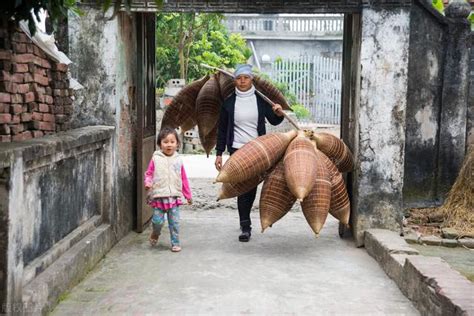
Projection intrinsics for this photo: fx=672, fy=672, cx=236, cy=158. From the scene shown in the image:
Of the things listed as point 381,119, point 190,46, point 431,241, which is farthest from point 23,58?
point 190,46

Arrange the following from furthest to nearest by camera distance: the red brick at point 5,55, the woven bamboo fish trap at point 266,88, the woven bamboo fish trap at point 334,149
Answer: the woven bamboo fish trap at point 266,88 < the woven bamboo fish trap at point 334,149 < the red brick at point 5,55

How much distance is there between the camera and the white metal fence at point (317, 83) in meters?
22.7

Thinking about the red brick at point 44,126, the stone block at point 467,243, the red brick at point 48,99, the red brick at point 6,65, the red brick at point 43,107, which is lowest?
the stone block at point 467,243

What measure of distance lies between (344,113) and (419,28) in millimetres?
1540

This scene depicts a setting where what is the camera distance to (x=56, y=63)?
19.1 feet

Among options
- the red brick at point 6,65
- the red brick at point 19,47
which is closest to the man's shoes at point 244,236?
the red brick at point 19,47

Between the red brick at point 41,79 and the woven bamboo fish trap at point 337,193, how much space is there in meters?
2.48

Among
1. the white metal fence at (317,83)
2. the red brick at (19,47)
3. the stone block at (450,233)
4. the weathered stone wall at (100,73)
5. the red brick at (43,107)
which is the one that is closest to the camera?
the red brick at (19,47)

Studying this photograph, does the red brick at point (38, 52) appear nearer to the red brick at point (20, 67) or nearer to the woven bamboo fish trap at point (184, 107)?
the red brick at point (20, 67)

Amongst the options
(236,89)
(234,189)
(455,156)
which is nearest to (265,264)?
(234,189)

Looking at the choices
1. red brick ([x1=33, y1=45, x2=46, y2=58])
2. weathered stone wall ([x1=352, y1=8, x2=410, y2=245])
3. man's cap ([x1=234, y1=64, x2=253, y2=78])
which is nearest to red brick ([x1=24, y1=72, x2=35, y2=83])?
red brick ([x1=33, y1=45, x2=46, y2=58])

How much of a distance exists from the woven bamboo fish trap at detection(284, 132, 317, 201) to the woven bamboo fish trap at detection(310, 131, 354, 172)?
0.80 ft

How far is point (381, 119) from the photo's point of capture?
6527mm

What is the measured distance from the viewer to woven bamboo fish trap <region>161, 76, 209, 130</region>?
25.6 feet
